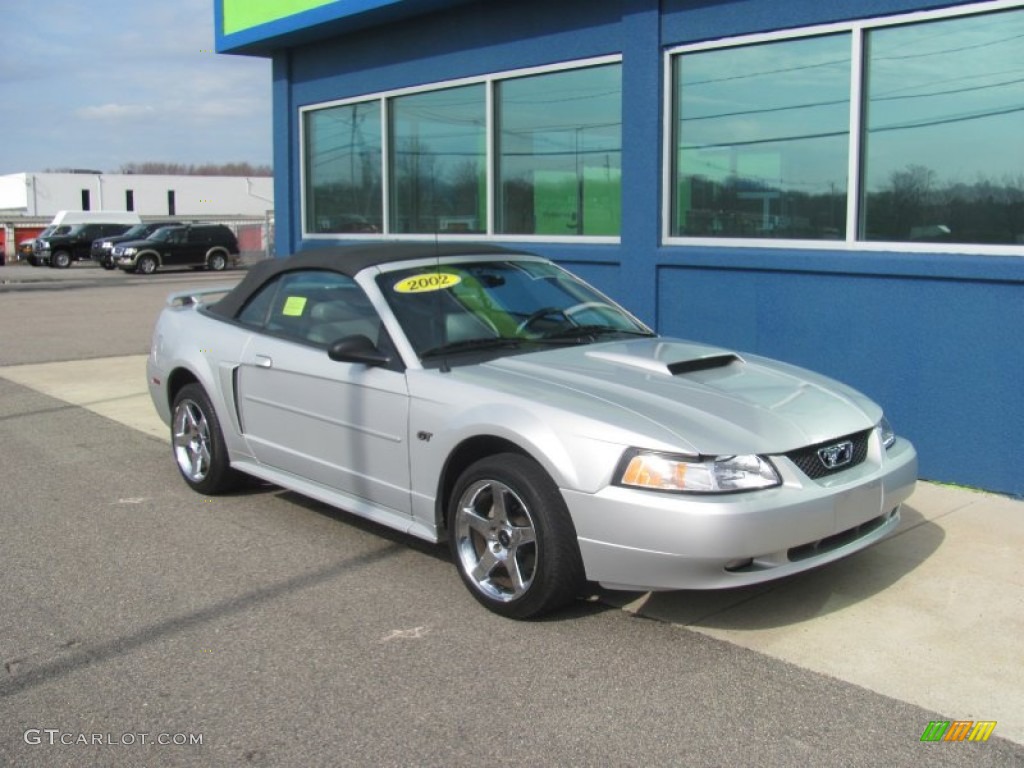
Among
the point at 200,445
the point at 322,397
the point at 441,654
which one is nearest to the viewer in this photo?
the point at 441,654

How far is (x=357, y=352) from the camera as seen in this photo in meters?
4.98

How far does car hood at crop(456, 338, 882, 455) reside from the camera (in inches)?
165

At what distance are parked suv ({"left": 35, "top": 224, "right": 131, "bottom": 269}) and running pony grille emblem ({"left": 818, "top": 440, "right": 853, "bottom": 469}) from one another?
4080 centimetres

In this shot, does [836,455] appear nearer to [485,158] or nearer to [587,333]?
[587,333]

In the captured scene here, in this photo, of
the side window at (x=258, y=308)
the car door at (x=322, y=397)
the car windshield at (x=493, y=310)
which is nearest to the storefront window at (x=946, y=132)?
the car windshield at (x=493, y=310)

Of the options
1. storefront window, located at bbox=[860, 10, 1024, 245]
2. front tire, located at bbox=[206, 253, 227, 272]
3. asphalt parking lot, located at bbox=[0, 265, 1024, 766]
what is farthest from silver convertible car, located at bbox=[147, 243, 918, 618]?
front tire, located at bbox=[206, 253, 227, 272]

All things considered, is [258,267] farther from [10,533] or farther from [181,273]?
[181,273]

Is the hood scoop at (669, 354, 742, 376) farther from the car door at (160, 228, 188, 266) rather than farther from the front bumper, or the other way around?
the car door at (160, 228, 188, 266)

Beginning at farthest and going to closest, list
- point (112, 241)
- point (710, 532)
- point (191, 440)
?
point (112, 241), point (191, 440), point (710, 532)

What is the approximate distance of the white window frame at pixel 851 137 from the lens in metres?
6.46

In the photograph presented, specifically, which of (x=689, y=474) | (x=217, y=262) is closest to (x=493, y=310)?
(x=689, y=474)

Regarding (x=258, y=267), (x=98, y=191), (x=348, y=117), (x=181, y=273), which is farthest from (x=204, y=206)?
(x=258, y=267)

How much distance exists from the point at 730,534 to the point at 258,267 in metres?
3.73

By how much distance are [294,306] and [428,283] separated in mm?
950
